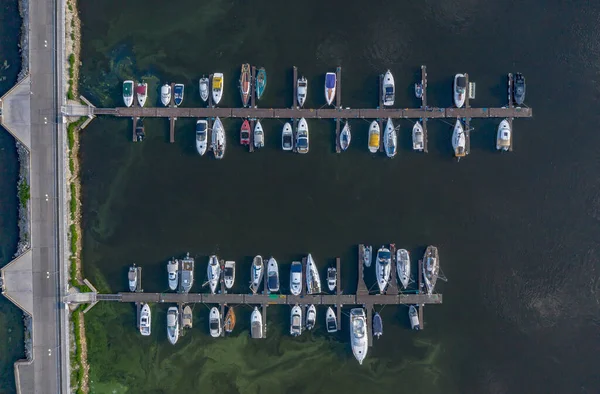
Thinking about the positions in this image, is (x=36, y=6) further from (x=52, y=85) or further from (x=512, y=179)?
(x=512, y=179)

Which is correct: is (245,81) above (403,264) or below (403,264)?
above

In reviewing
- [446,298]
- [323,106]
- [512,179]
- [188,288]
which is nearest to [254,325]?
[188,288]

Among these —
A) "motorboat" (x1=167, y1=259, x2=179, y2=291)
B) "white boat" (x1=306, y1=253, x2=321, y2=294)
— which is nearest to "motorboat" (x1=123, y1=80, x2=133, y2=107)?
"motorboat" (x1=167, y1=259, x2=179, y2=291)

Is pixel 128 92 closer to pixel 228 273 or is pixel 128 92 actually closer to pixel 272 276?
pixel 228 273

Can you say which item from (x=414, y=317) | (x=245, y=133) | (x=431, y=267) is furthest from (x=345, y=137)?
(x=414, y=317)

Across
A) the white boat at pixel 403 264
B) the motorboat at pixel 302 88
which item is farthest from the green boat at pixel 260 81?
the white boat at pixel 403 264

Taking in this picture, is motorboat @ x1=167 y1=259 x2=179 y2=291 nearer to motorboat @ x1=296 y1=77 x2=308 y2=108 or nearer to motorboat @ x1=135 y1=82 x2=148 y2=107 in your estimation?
motorboat @ x1=135 y1=82 x2=148 y2=107
